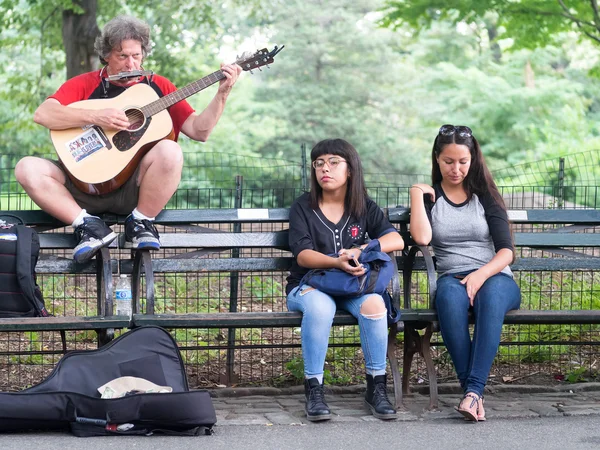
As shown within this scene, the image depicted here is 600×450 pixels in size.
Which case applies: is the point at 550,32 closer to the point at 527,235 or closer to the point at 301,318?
the point at 527,235

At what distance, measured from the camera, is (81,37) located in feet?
39.0

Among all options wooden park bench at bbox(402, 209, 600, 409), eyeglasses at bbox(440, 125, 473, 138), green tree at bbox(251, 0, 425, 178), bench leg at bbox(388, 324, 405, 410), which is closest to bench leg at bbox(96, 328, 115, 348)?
bench leg at bbox(388, 324, 405, 410)

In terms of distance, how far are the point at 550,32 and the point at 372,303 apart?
884 centimetres

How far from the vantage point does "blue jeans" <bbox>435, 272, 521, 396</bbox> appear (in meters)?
4.69

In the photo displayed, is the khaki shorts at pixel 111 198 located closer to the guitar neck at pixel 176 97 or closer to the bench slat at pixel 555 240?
the guitar neck at pixel 176 97

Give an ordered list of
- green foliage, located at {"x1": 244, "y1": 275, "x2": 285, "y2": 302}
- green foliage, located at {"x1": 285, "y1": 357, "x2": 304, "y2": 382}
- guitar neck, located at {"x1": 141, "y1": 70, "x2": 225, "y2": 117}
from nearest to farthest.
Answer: guitar neck, located at {"x1": 141, "y1": 70, "x2": 225, "y2": 117}
green foliage, located at {"x1": 285, "y1": 357, "x2": 304, "y2": 382}
green foliage, located at {"x1": 244, "y1": 275, "x2": 285, "y2": 302}

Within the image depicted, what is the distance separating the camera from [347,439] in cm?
427

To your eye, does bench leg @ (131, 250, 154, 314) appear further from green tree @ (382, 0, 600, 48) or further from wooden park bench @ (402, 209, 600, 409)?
green tree @ (382, 0, 600, 48)

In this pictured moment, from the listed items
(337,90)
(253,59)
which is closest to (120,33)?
(253,59)

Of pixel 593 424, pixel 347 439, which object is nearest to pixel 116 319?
pixel 347 439

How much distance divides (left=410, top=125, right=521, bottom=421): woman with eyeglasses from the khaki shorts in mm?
1532

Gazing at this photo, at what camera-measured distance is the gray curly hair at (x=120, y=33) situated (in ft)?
17.1

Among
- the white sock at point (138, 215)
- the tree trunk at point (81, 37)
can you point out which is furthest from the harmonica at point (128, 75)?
the tree trunk at point (81, 37)

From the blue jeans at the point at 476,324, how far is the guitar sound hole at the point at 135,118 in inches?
73.1
